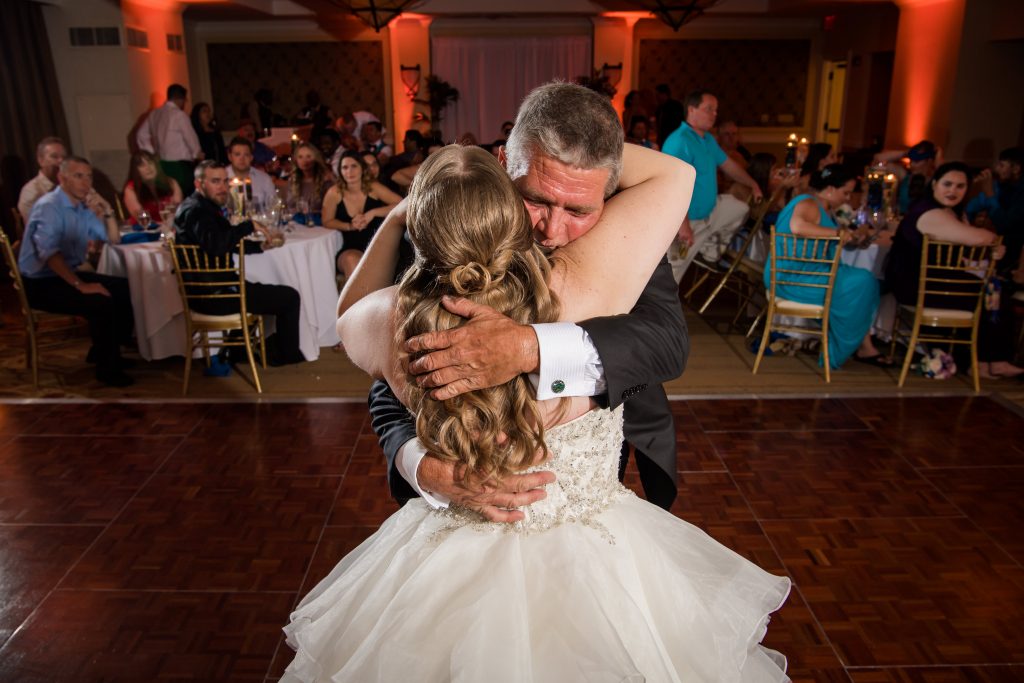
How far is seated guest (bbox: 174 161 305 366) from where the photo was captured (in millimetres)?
4074

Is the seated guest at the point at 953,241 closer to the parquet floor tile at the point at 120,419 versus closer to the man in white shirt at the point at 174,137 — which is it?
the parquet floor tile at the point at 120,419

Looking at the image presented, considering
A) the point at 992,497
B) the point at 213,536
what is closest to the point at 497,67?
the point at 992,497

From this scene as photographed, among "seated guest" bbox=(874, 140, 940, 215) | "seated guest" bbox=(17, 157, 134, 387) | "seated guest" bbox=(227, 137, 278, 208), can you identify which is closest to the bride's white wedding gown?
"seated guest" bbox=(17, 157, 134, 387)

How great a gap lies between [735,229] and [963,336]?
5.56 ft

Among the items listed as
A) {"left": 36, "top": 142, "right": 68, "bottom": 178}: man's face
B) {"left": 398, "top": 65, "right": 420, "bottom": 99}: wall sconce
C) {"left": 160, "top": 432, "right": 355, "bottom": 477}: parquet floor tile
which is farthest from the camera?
{"left": 398, "top": 65, "right": 420, "bottom": 99}: wall sconce

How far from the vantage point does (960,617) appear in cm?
242

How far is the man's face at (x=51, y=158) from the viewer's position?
210 inches

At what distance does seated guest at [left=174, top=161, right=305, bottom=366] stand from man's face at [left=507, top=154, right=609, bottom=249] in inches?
128

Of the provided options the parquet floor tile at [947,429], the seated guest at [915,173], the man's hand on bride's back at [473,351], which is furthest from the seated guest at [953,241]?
the man's hand on bride's back at [473,351]

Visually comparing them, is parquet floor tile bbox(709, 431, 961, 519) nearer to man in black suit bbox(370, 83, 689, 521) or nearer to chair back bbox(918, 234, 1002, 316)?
chair back bbox(918, 234, 1002, 316)

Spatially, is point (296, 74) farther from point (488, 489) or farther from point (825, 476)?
point (488, 489)

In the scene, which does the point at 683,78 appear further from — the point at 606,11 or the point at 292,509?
the point at 292,509

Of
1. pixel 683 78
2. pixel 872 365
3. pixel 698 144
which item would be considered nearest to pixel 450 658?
pixel 872 365

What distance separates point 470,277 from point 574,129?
1.10 ft
